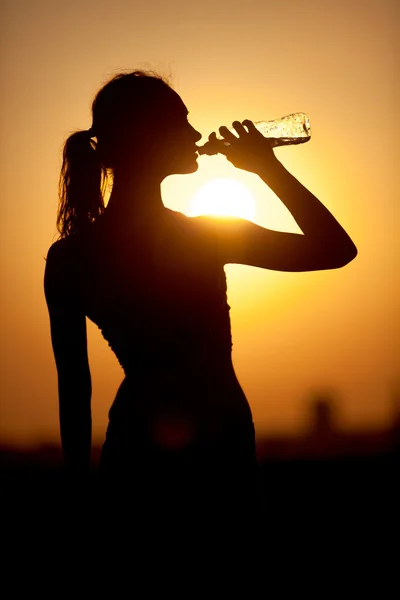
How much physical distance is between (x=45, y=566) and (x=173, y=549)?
9.60 metres

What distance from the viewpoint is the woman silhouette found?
235 cm

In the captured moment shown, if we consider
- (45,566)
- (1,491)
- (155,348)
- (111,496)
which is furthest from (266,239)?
(1,491)

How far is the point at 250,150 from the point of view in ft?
8.09

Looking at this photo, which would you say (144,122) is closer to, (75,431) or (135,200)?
(135,200)

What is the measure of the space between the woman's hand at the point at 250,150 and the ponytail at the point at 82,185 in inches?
17.4

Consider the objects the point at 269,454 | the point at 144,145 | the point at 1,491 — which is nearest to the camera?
the point at 144,145

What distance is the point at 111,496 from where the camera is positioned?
7.82 ft

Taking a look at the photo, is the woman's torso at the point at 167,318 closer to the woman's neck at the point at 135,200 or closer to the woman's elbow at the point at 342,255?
the woman's neck at the point at 135,200

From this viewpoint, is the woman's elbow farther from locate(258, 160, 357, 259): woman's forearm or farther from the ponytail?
the ponytail

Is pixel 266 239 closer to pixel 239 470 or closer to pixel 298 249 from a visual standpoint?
pixel 298 249

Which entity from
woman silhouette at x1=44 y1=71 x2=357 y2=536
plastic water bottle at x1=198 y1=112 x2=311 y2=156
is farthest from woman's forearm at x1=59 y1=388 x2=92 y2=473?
plastic water bottle at x1=198 y1=112 x2=311 y2=156

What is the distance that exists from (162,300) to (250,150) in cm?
51

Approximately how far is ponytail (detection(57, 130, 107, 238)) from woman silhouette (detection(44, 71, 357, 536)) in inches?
2.8

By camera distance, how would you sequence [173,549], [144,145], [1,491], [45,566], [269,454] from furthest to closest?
1. [269,454]
2. [1,491]
3. [45,566]
4. [144,145]
5. [173,549]
